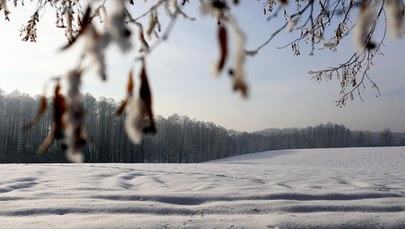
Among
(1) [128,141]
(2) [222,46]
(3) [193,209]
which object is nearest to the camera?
(2) [222,46]

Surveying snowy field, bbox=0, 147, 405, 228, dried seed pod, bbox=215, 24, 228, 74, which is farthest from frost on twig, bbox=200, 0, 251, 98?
snowy field, bbox=0, 147, 405, 228

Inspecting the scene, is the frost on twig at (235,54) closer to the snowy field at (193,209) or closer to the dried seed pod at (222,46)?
the dried seed pod at (222,46)

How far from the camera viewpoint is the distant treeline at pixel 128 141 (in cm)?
4512

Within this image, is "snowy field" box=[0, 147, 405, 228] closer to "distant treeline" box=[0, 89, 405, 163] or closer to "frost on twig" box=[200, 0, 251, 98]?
"frost on twig" box=[200, 0, 251, 98]

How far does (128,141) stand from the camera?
5272 centimetres

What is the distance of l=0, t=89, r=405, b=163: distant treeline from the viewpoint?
148ft

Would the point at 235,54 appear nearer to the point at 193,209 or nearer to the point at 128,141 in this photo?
the point at 193,209

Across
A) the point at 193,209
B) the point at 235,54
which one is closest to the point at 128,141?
the point at 193,209

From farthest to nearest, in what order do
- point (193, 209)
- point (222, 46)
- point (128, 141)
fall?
point (128, 141), point (193, 209), point (222, 46)

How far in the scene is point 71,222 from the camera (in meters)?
3.88

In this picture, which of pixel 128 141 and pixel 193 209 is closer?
pixel 193 209

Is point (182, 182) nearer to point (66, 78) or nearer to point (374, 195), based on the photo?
point (374, 195)

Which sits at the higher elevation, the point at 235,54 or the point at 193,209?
the point at 235,54

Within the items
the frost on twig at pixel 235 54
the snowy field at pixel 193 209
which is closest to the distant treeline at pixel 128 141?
the snowy field at pixel 193 209
